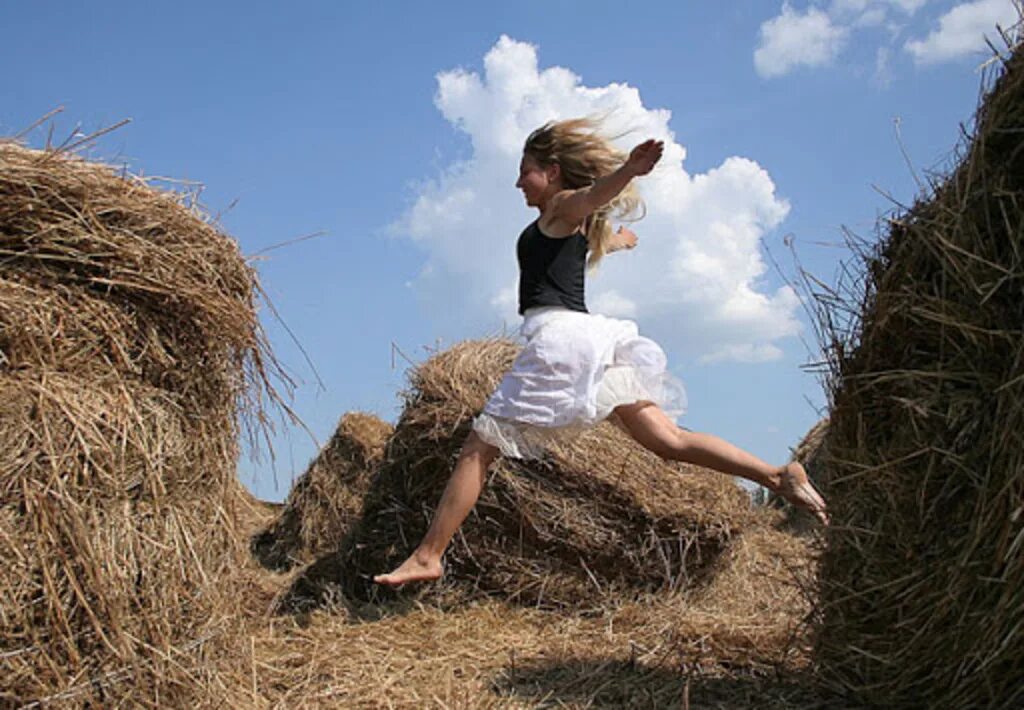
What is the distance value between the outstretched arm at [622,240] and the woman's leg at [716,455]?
0.71 meters

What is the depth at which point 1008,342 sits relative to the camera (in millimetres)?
2432

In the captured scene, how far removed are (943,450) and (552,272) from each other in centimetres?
176

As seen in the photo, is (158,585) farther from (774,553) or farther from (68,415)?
(774,553)

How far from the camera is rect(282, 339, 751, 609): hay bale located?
15.3ft

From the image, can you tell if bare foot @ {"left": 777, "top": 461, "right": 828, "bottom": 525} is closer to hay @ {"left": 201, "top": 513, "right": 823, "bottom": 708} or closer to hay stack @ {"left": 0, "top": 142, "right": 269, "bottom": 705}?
hay @ {"left": 201, "top": 513, "right": 823, "bottom": 708}

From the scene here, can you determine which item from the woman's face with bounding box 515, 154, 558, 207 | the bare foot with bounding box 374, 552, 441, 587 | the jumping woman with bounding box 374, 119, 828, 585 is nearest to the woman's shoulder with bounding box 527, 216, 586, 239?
the jumping woman with bounding box 374, 119, 828, 585

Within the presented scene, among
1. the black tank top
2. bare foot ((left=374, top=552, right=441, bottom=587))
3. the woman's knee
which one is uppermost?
the black tank top

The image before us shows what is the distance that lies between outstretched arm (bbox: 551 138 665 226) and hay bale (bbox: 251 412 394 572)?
157 inches

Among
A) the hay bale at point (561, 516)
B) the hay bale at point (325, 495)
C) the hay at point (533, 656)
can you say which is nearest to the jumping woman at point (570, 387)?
the hay at point (533, 656)

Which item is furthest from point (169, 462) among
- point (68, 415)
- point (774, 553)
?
point (774, 553)

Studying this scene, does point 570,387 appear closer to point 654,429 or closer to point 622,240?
point 654,429

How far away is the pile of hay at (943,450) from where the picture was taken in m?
2.42

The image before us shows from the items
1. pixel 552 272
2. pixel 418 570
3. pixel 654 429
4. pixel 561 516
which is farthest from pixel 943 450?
pixel 561 516

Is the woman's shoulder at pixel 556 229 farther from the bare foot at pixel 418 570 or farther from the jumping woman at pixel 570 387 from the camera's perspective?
the bare foot at pixel 418 570
